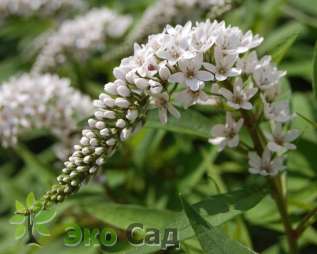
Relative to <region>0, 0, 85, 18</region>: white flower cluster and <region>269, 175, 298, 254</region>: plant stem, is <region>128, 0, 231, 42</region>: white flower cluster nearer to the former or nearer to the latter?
<region>0, 0, 85, 18</region>: white flower cluster

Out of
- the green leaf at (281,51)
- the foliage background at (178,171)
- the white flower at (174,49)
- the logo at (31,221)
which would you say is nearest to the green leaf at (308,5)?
the foliage background at (178,171)

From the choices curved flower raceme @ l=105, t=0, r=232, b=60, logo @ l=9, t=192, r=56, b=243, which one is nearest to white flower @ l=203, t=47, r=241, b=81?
logo @ l=9, t=192, r=56, b=243

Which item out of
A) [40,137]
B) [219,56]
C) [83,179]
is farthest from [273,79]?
[40,137]

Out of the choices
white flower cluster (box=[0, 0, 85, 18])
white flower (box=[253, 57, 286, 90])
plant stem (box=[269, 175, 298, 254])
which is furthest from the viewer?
white flower cluster (box=[0, 0, 85, 18])

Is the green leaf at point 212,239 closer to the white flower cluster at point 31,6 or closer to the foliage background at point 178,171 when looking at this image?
the foliage background at point 178,171

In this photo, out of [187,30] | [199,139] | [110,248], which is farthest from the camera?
[199,139]

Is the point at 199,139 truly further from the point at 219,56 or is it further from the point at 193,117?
the point at 219,56
